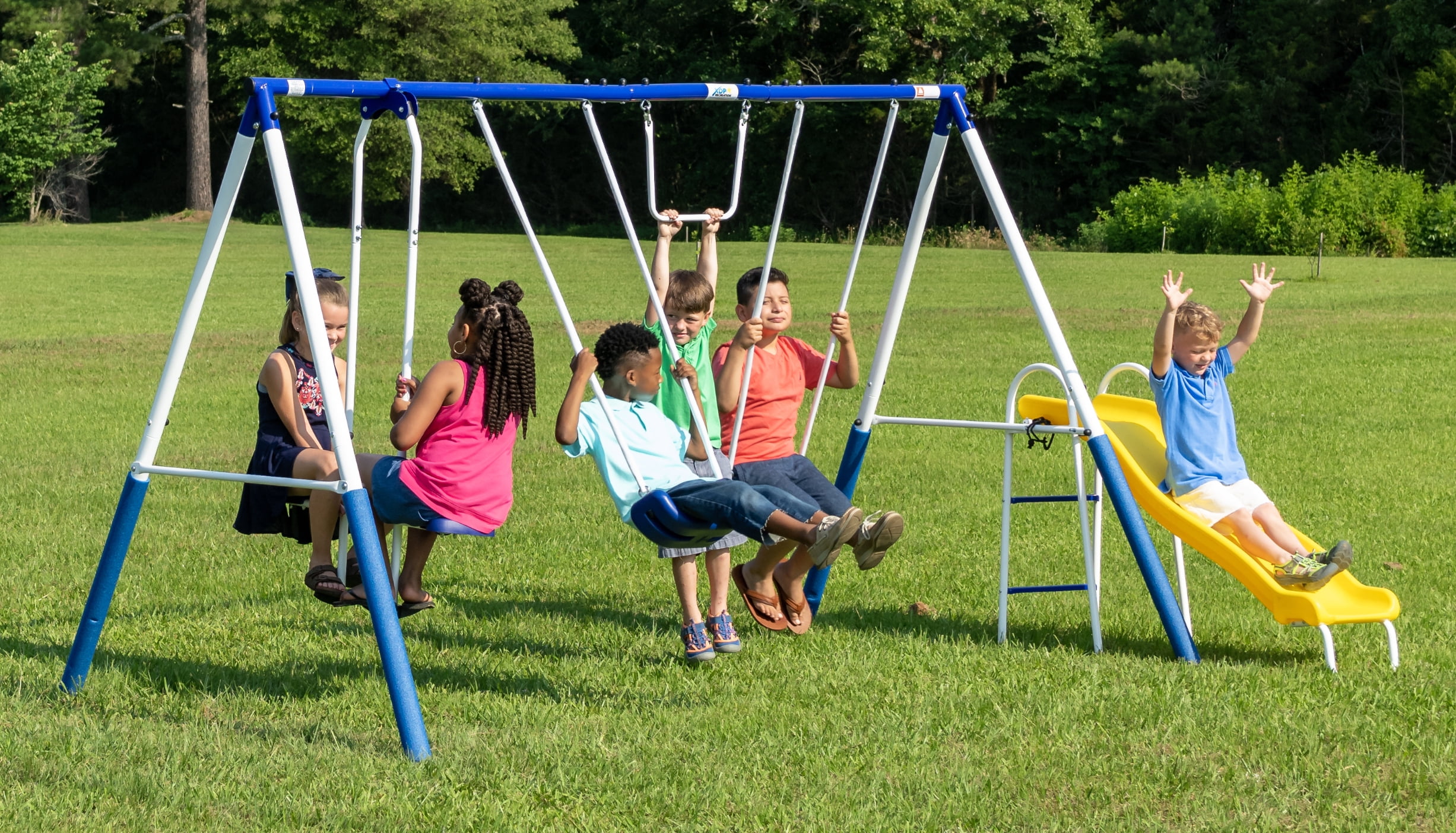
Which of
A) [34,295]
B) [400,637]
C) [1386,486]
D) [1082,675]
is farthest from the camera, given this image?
[34,295]

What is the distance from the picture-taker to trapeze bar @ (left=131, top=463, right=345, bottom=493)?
4.62 metres

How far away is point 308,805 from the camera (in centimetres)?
415

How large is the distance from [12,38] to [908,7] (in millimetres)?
27432

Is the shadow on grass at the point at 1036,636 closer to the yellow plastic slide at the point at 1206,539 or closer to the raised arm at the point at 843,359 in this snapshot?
the yellow plastic slide at the point at 1206,539

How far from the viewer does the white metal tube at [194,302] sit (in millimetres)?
4969

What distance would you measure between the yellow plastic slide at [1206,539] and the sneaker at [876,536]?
60.5 inches

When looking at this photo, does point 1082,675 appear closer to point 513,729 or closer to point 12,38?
point 513,729

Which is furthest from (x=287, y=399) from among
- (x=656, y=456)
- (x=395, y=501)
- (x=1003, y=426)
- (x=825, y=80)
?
(x=825, y=80)

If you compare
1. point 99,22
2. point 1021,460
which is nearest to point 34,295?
point 1021,460

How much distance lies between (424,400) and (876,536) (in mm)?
1607

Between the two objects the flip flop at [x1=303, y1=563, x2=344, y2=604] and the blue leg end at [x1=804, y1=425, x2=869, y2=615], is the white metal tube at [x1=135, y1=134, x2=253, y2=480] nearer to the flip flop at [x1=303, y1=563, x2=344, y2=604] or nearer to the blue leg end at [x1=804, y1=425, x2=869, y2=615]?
the flip flop at [x1=303, y1=563, x2=344, y2=604]

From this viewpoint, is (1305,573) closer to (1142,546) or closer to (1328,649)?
(1328,649)

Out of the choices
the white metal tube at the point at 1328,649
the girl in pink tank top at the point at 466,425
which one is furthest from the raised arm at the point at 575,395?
the white metal tube at the point at 1328,649

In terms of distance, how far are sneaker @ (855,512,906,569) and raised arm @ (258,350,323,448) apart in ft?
7.10
